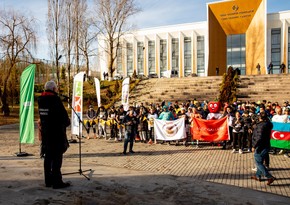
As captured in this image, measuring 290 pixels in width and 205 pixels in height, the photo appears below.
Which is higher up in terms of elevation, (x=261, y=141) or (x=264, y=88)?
(x=264, y=88)

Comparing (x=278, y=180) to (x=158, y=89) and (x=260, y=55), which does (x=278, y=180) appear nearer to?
(x=158, y=89)

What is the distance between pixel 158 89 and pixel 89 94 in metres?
9.78

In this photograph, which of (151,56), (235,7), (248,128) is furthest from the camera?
(151,56)

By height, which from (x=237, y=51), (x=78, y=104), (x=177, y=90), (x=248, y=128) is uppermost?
(x=237, y=51)

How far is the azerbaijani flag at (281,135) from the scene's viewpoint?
1060 centimetres

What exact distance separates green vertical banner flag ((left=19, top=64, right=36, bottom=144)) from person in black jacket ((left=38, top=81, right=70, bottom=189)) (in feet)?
14.4

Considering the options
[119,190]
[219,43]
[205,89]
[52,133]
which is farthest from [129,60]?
[119,190]

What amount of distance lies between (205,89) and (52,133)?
78.2 ft

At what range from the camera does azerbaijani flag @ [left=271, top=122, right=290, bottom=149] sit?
10602 mm

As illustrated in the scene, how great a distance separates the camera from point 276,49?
154ft

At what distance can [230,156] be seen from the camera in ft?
35.1

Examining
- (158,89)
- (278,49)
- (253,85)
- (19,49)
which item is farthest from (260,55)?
(19,49)

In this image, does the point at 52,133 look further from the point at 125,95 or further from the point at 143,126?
the point at 125,95

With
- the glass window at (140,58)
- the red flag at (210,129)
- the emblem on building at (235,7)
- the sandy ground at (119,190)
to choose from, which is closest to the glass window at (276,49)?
the emblem on building at (235,7)
